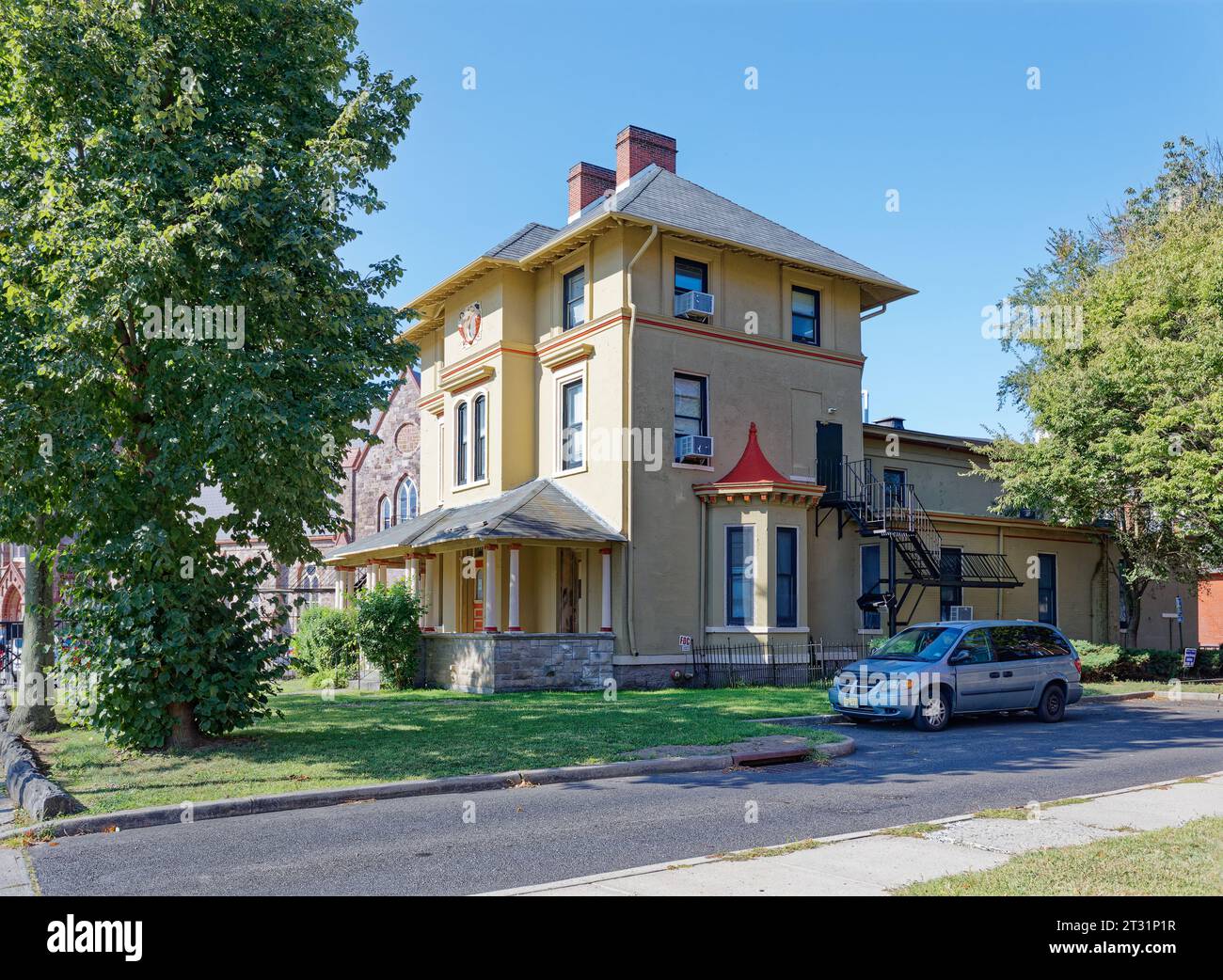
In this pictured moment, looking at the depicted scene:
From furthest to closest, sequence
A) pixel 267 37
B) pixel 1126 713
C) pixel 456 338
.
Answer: pixel 456 338, pixel 1126 713, pixel 267 37

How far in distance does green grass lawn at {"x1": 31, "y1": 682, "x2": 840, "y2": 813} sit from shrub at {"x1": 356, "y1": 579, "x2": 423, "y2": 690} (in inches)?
122

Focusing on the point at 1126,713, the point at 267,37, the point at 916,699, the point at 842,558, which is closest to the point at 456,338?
the point at 842,558

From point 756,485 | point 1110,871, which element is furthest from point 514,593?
point 1110,871

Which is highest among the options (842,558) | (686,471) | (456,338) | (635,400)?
(456,338)

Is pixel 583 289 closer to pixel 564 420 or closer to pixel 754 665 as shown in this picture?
pixel 564 420

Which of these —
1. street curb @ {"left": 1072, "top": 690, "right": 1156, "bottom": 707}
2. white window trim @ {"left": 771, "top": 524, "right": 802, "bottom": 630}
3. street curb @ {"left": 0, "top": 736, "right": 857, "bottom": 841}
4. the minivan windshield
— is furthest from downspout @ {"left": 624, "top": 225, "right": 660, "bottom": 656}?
street curb @ {"left": 1072, "top": 690, "right": 1156, "bottom": 707}

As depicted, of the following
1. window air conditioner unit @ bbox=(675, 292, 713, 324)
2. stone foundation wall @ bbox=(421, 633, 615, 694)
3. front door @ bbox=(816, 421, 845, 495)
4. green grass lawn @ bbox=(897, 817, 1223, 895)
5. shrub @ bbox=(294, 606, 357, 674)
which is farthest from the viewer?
front door @ bbox=(816, 421, 845, 495)

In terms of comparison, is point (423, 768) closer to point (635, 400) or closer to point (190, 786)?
point (190, 786)

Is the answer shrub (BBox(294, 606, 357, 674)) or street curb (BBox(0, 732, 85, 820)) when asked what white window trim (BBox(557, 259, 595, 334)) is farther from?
street curb (BBox(0, 732, 85, 820))

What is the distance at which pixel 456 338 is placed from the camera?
2698 cm

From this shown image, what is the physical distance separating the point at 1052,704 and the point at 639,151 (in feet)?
55.7

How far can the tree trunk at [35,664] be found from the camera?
14211 mm

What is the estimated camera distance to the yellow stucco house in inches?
845

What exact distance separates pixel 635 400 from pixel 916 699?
31.0 ft
